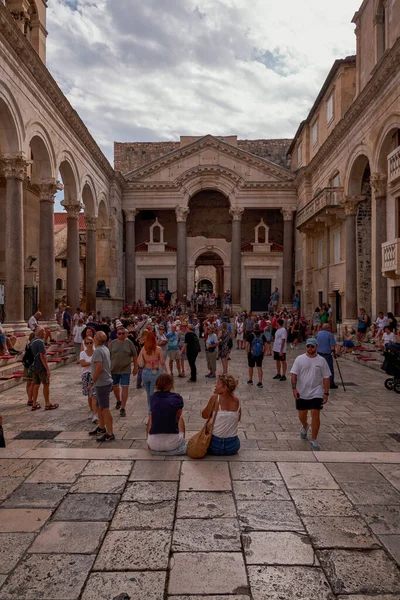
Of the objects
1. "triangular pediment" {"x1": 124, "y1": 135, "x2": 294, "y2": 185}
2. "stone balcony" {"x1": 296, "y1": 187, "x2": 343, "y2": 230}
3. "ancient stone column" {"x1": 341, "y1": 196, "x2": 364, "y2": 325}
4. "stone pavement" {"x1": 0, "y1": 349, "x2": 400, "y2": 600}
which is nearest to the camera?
"stone pavement" {"x1": 0, "y1": 349, "x2": 400, "y2": 600}

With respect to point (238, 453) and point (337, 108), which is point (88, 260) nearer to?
point (337, 108)

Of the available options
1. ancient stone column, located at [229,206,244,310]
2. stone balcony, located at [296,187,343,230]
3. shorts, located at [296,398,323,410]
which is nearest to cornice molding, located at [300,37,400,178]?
stone balcony, located at [296,187,343,230]

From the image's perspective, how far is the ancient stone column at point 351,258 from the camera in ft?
67.1

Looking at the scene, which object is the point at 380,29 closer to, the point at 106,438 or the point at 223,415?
the point at 223,415

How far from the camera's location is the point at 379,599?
313 centimetres

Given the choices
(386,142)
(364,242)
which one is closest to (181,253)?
(364,242)

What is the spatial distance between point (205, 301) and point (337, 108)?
14.2 meters

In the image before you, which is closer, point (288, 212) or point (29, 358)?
point (29, 358)

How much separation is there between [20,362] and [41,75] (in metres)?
9.71

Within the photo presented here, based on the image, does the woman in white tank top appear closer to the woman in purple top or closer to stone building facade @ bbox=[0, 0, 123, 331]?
the woman in purple top

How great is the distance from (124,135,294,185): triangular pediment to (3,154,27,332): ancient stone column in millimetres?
17919

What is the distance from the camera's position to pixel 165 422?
573 centimetres

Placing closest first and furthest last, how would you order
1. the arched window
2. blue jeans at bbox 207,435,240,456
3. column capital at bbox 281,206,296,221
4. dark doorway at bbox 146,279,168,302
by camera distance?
blue jeans at bbox 207,435,240,456
the arched window
column capital at bbox 281,206,296,221
dark doorway at bbox 146,279,168,302

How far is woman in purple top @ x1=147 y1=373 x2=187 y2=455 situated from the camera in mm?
5668
